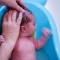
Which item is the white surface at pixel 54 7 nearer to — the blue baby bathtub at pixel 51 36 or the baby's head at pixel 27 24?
the blue baby bathtub at pixel 51 36

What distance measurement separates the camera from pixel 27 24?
33.3 inches

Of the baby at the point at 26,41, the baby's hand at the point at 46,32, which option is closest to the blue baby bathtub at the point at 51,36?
the baby's hand at the point at 46,32

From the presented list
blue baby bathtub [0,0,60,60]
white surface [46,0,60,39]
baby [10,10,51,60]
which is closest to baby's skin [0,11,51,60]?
baby [10,10,51,60]

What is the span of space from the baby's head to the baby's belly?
5 centimetres

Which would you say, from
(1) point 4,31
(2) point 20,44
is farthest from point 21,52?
(1) point 4,31

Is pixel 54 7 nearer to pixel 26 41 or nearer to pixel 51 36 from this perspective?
pixel 51 36

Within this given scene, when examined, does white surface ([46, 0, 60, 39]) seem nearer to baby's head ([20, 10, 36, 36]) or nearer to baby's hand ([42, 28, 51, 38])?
baby's hand ([42, 28, 51, 38])

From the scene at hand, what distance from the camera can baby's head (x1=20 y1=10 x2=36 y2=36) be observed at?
831 mm

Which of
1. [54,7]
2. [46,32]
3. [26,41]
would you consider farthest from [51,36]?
[54,7]

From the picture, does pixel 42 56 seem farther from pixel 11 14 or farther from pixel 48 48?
pixel 11 14

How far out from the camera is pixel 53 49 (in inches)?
38.1

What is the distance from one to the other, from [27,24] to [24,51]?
13 centimetres

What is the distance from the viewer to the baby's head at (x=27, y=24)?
2.73ft

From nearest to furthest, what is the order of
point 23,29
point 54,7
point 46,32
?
point 23,29, point 46,32, point 54,7
